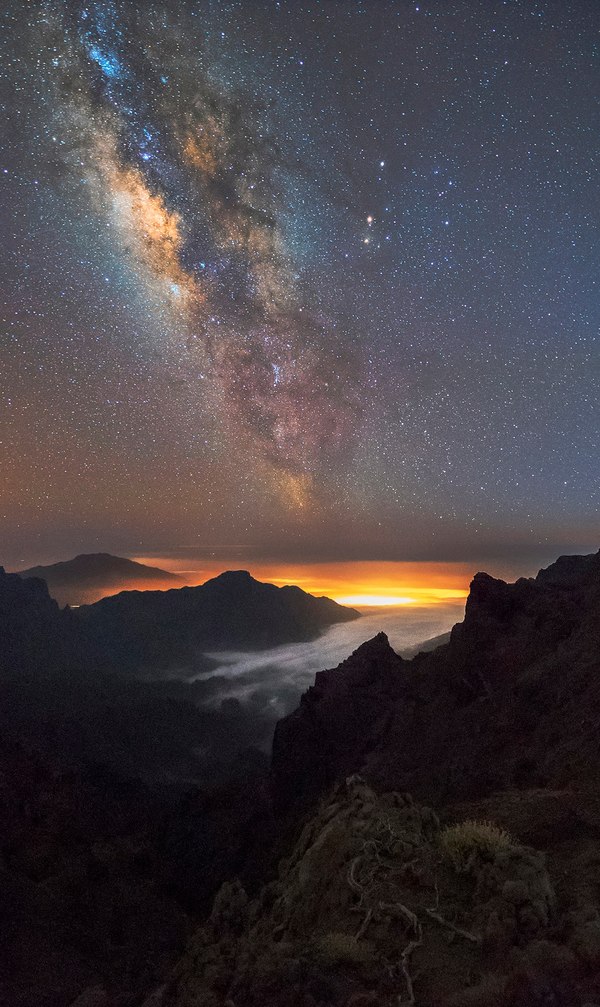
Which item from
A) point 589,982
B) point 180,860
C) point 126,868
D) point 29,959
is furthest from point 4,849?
point 589,982

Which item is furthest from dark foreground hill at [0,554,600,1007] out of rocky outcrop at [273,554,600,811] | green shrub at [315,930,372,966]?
rocky outcrop at [273,554,600,811]

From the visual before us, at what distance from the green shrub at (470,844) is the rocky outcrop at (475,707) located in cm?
1135

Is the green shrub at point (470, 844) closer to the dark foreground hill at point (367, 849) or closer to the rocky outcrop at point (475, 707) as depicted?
the dark foreground hill at point (367, 849)

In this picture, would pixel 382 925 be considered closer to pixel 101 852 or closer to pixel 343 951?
pixel 343 951

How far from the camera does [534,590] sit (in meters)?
57.6

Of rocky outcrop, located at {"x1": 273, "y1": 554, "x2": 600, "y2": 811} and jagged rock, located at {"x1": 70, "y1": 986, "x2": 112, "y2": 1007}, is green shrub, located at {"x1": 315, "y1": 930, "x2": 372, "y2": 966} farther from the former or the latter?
jagged rock, located at {"x1": 70, "y1": 986, "x2": 112, "y2": 1007}

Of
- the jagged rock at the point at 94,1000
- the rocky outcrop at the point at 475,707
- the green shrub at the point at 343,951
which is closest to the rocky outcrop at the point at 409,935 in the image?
the green shrub at the point at 343,951

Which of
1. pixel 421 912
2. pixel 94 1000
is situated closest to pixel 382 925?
pixel 421 912

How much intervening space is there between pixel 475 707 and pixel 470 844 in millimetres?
44398

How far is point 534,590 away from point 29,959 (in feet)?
192

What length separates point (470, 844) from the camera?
902cm

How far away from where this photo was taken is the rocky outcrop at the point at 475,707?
36.2 metres

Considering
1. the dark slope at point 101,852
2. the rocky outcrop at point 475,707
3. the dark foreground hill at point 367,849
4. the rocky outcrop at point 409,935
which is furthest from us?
the dark slope at point 101,852

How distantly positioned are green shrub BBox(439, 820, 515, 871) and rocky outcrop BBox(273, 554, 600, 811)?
11353 millimetres
